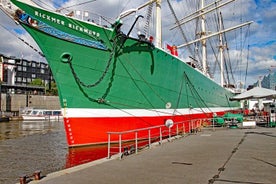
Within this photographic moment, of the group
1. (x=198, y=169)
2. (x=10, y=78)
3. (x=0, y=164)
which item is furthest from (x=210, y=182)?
(x=10, y=78)

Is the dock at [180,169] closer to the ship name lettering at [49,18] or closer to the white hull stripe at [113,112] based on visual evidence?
the white hull stripe at [113,112]

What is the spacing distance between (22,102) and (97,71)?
2111 inches

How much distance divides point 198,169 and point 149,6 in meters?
13.0

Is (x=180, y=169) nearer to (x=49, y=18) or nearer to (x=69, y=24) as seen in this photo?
(x=69, y=24)

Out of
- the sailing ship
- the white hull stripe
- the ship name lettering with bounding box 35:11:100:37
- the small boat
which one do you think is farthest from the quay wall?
the ship name lettering with bounding box 35:11:100:37

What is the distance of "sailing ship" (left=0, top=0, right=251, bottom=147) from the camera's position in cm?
1279

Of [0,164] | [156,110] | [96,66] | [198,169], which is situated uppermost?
[96,66]

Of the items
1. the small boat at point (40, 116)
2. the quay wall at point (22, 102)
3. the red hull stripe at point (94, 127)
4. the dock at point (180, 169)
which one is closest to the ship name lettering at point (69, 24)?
the red hull stripe at point (94, 127)

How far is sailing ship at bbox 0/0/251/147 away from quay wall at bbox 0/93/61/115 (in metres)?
48.4

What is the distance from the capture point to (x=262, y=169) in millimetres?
6672

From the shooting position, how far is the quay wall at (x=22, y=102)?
5816 cm

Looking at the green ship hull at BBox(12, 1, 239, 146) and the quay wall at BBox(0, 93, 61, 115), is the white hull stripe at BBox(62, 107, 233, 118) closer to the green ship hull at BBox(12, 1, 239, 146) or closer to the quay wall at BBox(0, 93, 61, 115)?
the green ship hull at BBox(12, 1, 239, 146)

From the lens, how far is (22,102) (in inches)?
2435

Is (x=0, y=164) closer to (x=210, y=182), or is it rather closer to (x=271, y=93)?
(x=210, y=182)
